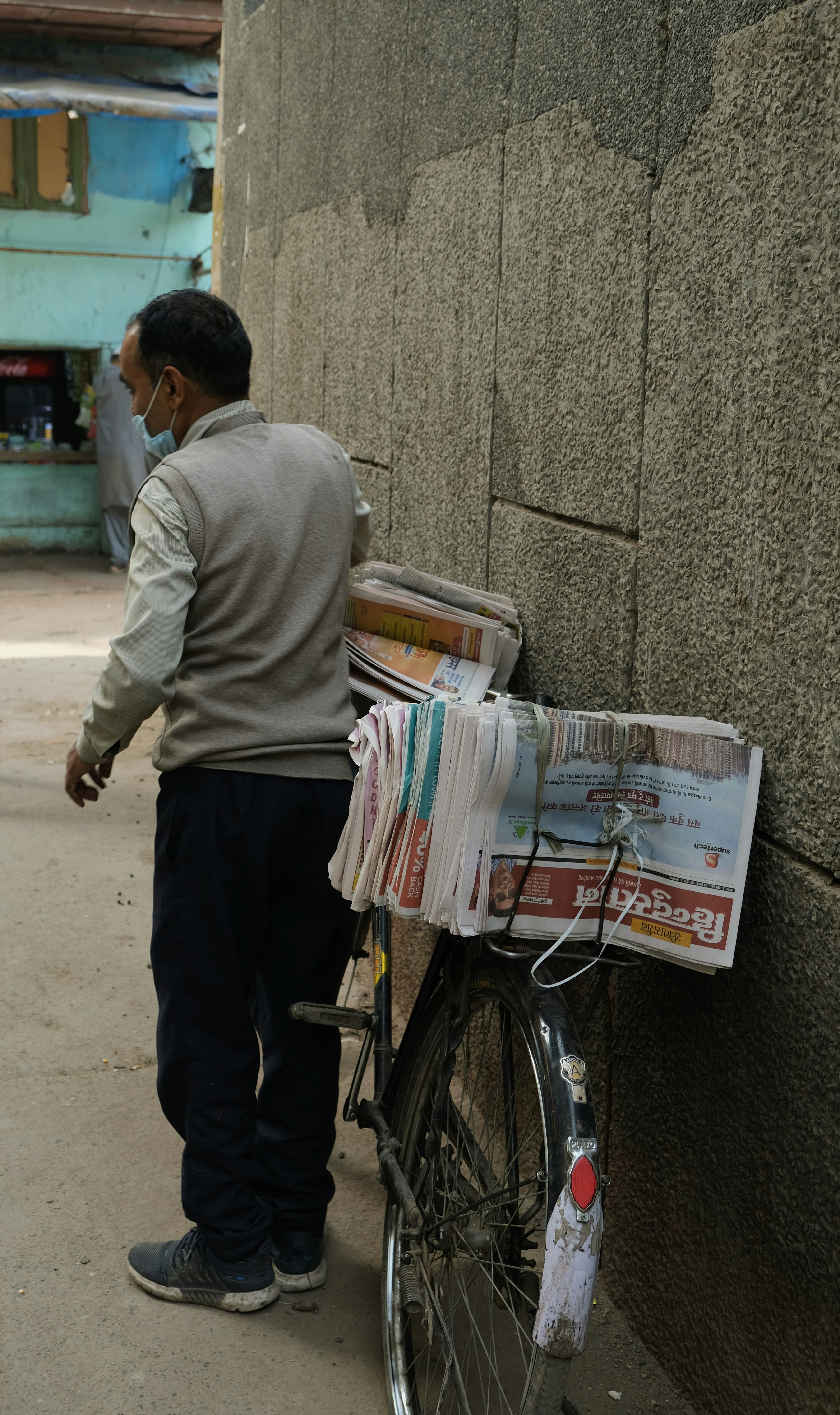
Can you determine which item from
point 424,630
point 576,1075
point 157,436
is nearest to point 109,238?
point 157,436

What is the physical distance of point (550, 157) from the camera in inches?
106

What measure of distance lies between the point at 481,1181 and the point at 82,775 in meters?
1.11

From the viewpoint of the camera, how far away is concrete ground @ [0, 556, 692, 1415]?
2400 millimetres

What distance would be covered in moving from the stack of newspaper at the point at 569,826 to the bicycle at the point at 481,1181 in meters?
0.05

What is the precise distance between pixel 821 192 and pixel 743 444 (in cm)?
37

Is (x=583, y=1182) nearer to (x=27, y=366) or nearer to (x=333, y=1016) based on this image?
(x=333, y=1016)

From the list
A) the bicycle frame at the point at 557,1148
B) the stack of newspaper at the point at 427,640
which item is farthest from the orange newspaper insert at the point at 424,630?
the bicycle frame at the point at 557,1148

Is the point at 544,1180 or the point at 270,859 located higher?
the point at 270,859

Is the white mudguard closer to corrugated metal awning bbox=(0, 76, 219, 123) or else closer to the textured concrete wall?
the textured concrete wall

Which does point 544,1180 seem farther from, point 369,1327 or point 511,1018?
point 369,1327

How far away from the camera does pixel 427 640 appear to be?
2.77 metres

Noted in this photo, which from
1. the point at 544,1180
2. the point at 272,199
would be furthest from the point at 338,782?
the point at 272,199

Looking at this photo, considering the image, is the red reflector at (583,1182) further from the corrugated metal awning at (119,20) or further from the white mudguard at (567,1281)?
the corrugated metal awning at (119,20)

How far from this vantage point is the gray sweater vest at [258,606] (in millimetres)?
2465
